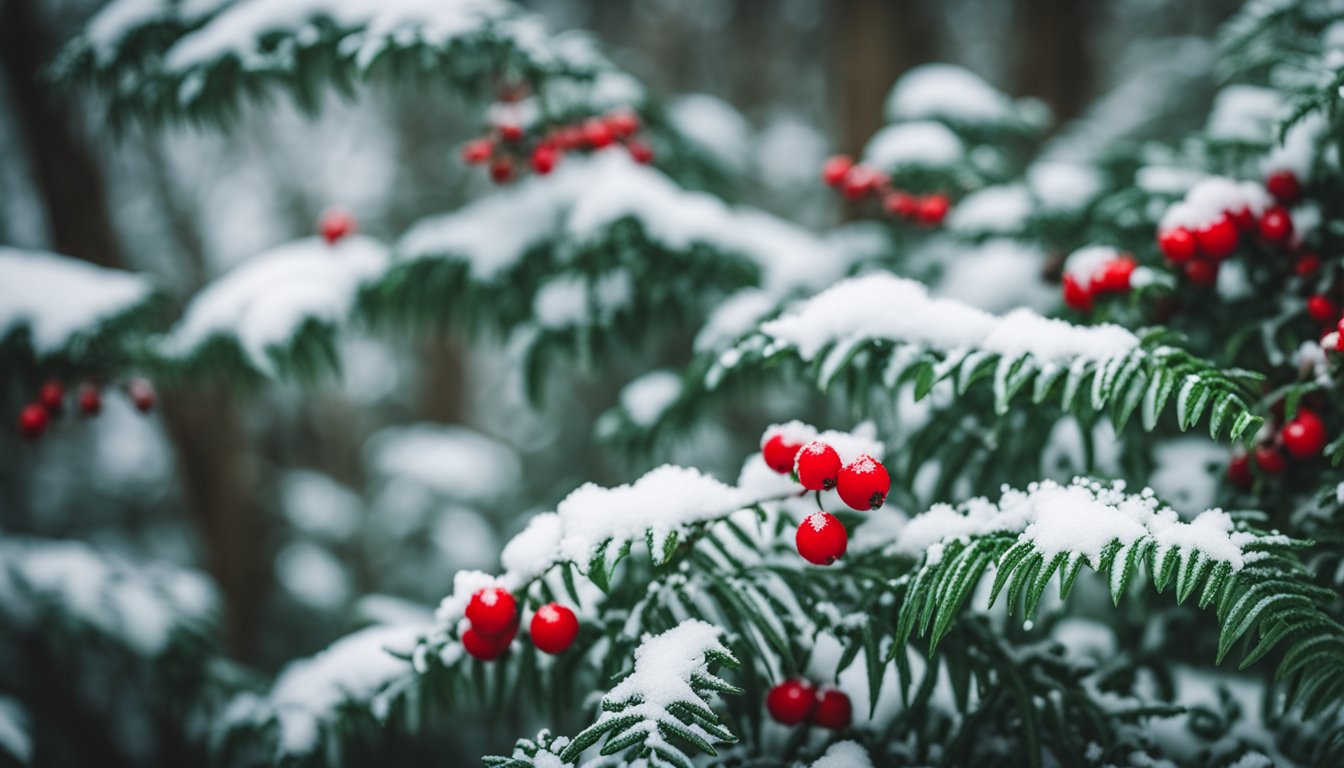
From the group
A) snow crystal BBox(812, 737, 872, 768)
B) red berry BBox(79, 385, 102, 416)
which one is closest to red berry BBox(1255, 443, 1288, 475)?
snow crystal BBox(812, 737, 872, 768)

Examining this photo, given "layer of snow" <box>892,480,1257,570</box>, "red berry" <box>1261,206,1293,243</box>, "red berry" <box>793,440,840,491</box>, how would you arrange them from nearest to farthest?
"layer of snow" <box>892,480,1257,570</box> → "red berry" <box>793,440,840,491</box> → "red berry" <box>1261,206,1293,243</box>

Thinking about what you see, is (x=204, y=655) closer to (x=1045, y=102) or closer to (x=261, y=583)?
(x=261, y=583)

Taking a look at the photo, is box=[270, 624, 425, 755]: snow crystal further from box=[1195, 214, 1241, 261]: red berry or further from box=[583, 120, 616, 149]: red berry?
box=[1195, 214, 1241, 261]: red berry

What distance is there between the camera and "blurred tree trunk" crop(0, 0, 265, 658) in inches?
138

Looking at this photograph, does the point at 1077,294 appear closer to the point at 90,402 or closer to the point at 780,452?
the point at 780,452

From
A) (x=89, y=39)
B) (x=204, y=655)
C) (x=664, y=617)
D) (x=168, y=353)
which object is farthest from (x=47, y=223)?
Answer: (x=664, y=617)

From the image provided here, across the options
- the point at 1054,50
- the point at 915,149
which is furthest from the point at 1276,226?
the point at 1054,50

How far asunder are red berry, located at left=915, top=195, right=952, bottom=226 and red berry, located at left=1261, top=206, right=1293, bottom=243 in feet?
2.89

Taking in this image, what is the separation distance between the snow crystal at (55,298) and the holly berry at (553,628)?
1892mm

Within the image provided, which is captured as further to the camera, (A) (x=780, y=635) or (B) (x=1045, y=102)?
(B) (x=1045, y=102)

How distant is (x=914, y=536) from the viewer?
1427mm

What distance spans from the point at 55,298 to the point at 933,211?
8.79 feet

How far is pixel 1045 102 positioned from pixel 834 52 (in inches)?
49.8

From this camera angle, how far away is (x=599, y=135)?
2365 millimetres
